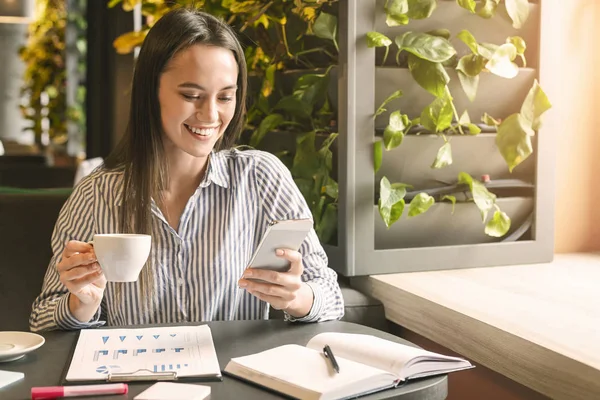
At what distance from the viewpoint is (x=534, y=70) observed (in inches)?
93.0

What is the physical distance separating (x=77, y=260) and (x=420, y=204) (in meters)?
1.07

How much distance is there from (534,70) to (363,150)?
60cm

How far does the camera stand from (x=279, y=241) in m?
1.42

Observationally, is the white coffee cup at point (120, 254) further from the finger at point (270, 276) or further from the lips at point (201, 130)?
the lips at point (201, 130)

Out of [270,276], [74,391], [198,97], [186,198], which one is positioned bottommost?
[74,391]

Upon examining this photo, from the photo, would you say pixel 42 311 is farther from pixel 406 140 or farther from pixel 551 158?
pixel 551 158

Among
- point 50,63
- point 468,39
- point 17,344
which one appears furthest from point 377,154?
point 50,63

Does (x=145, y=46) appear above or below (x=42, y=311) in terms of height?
above

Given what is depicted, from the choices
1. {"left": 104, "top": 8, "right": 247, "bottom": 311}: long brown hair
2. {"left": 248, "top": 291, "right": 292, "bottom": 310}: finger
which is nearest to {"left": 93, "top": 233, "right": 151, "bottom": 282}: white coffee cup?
{"left": 248, "top": 291, "right": 292, "bottom": 310}: finger

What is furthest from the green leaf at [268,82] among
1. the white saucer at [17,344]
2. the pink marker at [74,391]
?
Result: the pink marker at [74,391]

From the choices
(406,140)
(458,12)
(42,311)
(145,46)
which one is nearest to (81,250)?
(42,311)

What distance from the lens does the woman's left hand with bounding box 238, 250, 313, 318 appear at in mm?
1492

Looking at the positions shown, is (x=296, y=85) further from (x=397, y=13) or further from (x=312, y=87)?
(x=397, y=13)

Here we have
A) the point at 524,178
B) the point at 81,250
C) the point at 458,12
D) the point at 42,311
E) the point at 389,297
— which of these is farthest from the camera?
the point at 524,178
